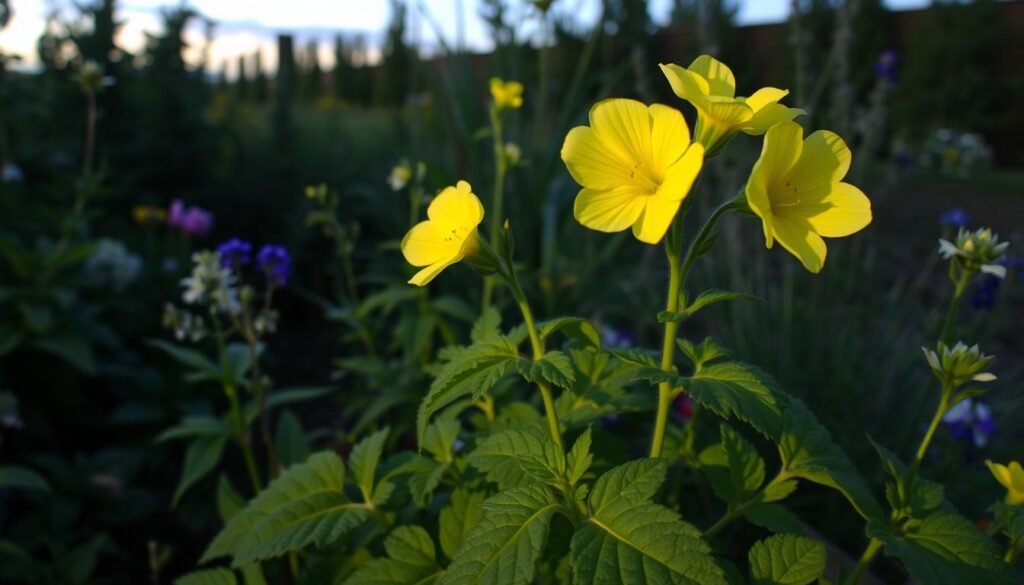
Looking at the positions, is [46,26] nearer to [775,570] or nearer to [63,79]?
[63,79]

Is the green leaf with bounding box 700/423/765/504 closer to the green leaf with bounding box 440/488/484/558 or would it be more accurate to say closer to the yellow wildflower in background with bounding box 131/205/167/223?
the green leaf with bounding box 440/488/484/558

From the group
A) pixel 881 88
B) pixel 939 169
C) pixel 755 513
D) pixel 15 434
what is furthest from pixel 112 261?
pixel 939 169

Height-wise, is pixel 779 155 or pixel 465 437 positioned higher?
pixel 779 155

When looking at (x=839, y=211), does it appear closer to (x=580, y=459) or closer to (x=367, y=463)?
(x=580, y=459)

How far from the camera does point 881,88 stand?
3102mm

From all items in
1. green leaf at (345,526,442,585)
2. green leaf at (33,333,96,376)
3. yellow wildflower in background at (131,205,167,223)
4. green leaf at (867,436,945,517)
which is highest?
green leaf at (867,436,945,517)

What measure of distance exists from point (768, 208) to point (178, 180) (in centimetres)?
349

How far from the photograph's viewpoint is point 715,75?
2.81ft

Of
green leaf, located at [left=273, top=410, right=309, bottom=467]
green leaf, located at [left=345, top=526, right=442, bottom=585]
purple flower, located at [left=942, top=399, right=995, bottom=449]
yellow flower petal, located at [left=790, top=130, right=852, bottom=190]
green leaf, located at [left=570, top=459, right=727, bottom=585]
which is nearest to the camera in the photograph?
green leaf, located at [left=570, top=459, right=727, bottom=585]

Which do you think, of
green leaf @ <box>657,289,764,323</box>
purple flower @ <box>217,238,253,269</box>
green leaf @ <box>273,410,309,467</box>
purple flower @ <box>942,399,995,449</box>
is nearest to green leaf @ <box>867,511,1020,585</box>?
green leaf @ <box>657,289,764,323</box>

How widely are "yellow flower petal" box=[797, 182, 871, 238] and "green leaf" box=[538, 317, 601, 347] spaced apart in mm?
256

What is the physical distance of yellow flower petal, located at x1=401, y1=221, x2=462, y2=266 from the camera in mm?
879

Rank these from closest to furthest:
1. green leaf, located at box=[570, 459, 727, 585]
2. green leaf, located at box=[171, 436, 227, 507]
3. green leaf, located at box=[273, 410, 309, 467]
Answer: green leaf, located at box=[570, 459, 727, 585] < green leaf, located at box=[171, 436, 227, 507] < green leaf, located at box=[273, 410, 309, 467]

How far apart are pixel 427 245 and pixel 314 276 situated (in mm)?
3004
